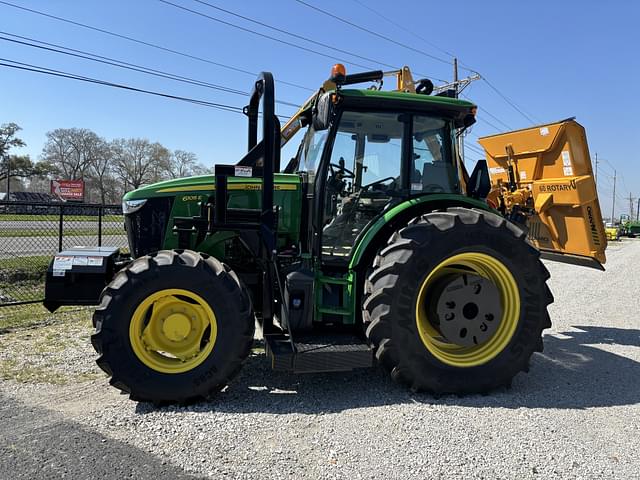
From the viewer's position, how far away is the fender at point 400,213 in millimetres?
4070

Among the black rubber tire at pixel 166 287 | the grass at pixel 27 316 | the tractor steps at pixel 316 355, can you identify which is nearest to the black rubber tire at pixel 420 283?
the tractor steps at pixel 316 355

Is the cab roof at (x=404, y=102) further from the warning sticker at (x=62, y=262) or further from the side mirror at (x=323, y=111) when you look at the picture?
the warning sticker at (x=62, y=262)

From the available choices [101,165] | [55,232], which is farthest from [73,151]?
[55,232]

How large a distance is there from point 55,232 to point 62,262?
38.8 feet

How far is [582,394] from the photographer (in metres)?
3.99

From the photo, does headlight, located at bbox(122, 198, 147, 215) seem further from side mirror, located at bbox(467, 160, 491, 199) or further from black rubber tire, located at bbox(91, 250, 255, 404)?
side mirror, located at bbox(467, 160, 491, 199)

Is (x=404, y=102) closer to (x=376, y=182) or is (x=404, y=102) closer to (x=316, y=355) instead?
(x=376, y=182)

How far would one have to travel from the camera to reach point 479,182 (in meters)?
4.61

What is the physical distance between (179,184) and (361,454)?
282cm

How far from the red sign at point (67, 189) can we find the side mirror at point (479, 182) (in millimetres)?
63809

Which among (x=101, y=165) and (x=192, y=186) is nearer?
(x=192, y=186)

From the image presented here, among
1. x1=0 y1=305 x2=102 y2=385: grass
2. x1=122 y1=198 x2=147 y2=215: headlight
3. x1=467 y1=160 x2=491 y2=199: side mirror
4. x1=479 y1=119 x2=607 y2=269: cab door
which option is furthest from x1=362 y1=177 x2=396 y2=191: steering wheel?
x1=0 y1=305 x2=102 y2=385: grass

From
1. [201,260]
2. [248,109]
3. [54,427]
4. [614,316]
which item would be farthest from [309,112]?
[614,316]

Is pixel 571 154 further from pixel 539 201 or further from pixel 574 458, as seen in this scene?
pixel 574 458
